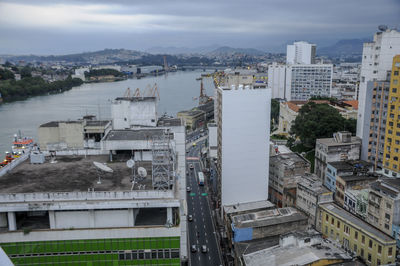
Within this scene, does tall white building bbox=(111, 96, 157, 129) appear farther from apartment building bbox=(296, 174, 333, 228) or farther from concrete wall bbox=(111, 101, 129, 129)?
apartment building bbox=(296, 174, 333, 228)

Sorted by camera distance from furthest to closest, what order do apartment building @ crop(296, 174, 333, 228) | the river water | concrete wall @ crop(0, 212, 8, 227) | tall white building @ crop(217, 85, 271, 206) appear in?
the river water → tall white building @ crop(217, 85, 271, 206) → apartment building @ crop(296, 174, 333, 228) → concrete wall @ crop(0, 212, 8, 227)

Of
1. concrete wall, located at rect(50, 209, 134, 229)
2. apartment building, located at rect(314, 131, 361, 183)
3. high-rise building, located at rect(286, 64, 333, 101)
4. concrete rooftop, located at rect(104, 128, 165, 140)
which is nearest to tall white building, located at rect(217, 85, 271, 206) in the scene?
apartment building, located at rect(314, 131, 361, 183)

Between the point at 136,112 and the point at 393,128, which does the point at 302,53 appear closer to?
the point at 393,128

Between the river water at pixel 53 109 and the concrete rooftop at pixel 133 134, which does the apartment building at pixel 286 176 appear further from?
the river water at pixel 53 109

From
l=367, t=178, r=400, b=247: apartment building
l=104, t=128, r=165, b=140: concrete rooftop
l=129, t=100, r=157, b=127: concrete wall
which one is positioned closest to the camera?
l=104, t=128, r=165, b=140: concrete rooftop

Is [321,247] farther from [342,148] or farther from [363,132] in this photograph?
[363,132]

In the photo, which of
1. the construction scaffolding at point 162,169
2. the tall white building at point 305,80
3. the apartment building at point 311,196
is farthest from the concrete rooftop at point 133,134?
the tall white building at point 305,80
